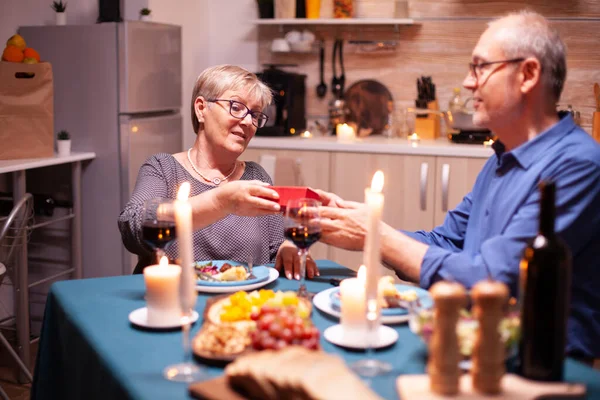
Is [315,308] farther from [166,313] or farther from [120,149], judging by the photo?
[120,149]

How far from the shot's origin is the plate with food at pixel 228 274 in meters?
1.80

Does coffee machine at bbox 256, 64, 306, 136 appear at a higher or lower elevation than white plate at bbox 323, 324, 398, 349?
higher

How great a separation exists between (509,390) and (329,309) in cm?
54

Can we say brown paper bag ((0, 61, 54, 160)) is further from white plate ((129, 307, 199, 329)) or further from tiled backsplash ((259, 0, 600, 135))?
white plate ((129, 307, 199, 329))

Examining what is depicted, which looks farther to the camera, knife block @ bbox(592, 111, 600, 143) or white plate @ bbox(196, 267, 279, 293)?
knife block @ bbox(592, 111, 600, 143)

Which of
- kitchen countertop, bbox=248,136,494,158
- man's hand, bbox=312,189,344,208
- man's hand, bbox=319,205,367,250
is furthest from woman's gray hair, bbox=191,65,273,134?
kitchen countertop, bbox=248,136,494,158

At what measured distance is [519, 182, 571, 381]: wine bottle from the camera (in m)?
1.12

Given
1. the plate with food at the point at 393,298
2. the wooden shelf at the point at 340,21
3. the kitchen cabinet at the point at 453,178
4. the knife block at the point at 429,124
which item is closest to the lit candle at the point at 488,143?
the kitchen cabinet at the point at 453,178

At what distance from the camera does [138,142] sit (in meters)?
3.91

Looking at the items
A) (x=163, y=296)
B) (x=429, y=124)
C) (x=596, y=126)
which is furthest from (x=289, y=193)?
(x=429, y=124)

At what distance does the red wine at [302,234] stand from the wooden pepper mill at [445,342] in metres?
0.54

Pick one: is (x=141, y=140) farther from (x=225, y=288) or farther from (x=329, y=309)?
(x=329, y=309)

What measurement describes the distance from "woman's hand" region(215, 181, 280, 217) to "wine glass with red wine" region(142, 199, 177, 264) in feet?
1.05

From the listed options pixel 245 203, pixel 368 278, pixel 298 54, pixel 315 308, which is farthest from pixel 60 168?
pixel 368 278
